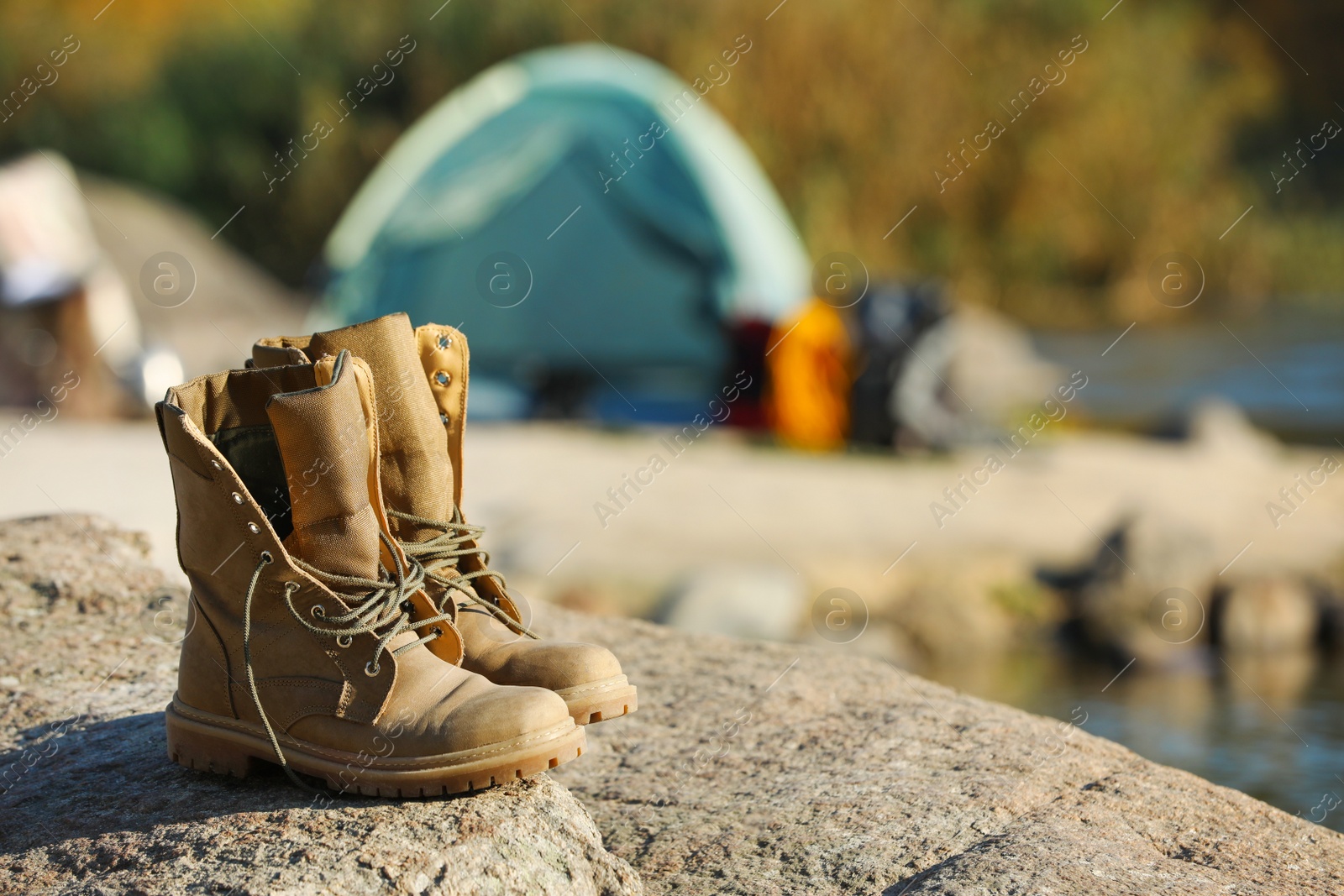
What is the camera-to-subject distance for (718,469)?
796 centimetres

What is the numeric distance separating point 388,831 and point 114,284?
331 inches

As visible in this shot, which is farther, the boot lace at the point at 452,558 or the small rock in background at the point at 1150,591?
the small rock in background at the point at 1150,591

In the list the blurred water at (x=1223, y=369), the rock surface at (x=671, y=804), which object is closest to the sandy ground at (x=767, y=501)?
the blurred water at (x=1223, y=369)

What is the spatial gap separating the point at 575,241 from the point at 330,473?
9115 mm

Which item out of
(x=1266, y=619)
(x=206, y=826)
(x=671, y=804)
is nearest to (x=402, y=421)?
(x=206, y=826)

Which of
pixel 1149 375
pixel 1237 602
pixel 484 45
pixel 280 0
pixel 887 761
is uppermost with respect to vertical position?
pixel 280 0

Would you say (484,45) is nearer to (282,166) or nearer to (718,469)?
(282,166)

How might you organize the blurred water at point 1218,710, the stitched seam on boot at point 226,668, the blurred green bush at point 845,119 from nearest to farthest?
1. the stitched seam on boot at point 226,668
2. the blurred water at point 1218,710
3. the blurred green bush at point 845,119

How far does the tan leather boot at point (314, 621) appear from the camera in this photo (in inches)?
71.0

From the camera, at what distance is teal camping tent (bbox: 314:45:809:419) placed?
10.1 meters

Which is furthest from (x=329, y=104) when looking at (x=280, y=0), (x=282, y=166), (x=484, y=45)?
(x=280, y=0)

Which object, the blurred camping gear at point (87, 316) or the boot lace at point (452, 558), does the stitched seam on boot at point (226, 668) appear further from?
the blurred camping gear at point (87, 316)

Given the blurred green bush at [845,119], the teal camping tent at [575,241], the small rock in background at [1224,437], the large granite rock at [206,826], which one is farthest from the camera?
the blurred green bush at [845,119]

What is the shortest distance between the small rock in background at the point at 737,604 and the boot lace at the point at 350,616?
3767mm
